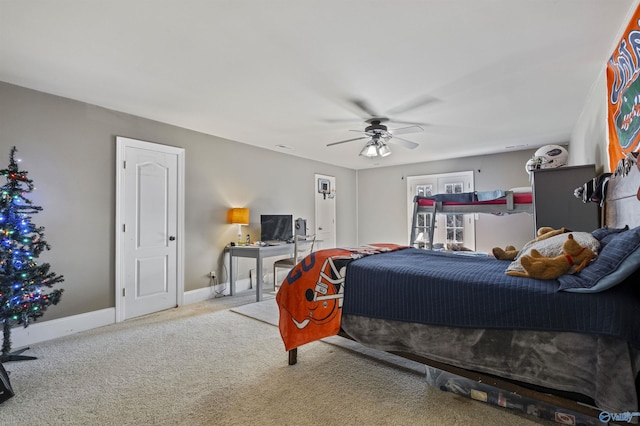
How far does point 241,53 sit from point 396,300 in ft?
6.83

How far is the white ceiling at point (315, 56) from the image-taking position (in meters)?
1.74

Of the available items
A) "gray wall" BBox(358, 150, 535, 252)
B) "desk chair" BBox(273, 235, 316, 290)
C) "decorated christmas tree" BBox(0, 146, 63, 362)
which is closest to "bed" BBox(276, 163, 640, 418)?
"decorated christmas tree" BBox(0, 146, 63, 362)

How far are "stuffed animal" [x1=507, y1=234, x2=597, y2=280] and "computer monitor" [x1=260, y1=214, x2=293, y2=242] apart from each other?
3.84 metres

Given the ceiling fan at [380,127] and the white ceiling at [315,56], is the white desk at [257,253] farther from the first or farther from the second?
the ceiling fan at [380,127]

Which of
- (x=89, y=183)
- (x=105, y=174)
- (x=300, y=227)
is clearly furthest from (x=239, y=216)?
(x=89, y=183)

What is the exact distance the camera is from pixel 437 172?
6113 millimetres

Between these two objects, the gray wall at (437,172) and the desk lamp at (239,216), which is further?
the gray wall at (437,172)

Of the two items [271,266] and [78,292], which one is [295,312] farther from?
[271,266]

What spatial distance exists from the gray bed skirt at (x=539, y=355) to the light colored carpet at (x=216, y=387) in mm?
370

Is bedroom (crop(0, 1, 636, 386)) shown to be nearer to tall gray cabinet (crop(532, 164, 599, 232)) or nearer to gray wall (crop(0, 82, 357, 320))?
gray wall (crop(0, 82, 357, 320))

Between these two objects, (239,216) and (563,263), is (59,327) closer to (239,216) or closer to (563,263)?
(239,216)

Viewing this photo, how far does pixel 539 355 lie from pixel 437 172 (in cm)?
522

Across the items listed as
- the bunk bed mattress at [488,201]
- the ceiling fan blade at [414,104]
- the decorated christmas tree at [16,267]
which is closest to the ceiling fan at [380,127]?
the ceiling fan blade at [414,104]

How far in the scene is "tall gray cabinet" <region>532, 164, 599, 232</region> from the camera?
2.46m
